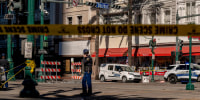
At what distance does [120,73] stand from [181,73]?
16.1ft

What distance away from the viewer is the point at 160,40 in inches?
1569

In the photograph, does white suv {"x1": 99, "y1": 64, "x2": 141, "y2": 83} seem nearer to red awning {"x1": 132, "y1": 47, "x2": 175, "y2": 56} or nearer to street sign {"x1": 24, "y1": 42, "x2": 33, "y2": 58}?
red awning {"x1": 132, "y1": 47, "x2": 175, "y2": 56}

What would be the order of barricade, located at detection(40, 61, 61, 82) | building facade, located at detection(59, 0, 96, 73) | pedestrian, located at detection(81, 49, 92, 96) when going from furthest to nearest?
building facade, located at detection(59, 0, 96, 73)
barricade, located at detection(40, 61, 61, 82)
pedestrian, located at detection(81, 49, 92, 96)

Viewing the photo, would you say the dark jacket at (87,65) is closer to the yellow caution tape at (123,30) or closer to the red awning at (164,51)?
the yellow caution tape at (123,30)

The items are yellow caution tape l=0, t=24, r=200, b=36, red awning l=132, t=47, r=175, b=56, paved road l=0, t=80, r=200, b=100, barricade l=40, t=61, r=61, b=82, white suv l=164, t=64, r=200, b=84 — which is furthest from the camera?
red awning l=132, t=47, r=175, b=56

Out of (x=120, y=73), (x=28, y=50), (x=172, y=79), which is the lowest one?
(x=172, y=79)

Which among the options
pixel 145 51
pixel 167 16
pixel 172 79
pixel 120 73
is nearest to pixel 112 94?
pixel 172 79

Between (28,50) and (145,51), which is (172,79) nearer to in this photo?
(145,51)

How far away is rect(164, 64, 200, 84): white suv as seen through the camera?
29594 millimetres

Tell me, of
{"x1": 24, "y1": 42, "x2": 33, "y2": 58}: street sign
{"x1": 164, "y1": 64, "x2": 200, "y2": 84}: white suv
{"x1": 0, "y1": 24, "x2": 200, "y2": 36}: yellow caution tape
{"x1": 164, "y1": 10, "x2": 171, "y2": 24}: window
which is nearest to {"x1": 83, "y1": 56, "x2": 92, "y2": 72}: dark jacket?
{"x1": 24, "y1": 42, "x2": 33, "y2": 58}: street sign

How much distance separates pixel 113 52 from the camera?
145 feet

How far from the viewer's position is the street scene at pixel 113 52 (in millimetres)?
12164

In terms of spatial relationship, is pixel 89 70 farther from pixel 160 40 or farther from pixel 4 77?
pixel 160 40

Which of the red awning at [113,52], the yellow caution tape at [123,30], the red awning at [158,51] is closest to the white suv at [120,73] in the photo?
the red awning at [158,51]
